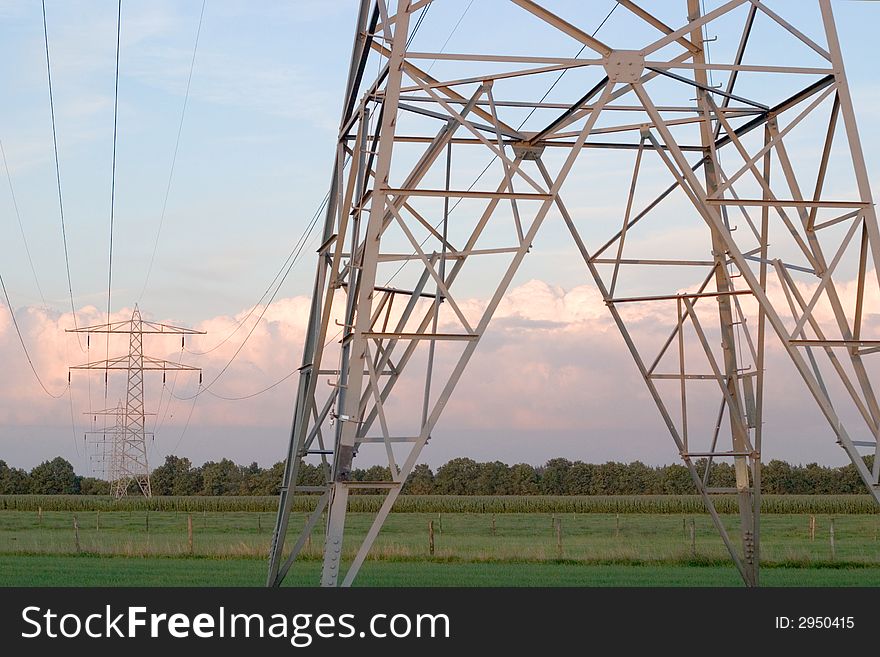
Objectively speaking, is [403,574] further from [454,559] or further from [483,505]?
[483,505]

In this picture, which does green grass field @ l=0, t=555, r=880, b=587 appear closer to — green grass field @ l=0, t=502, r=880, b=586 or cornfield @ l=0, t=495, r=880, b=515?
green grass field @ l=0, t=502, r=880, b=586

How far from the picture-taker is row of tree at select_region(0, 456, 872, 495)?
317 feet

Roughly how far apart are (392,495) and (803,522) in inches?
2024

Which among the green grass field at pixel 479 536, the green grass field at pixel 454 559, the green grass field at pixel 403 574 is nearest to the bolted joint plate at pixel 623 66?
the green grass field at pixel 403 574

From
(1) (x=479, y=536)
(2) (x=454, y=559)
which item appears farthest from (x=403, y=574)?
(1) (x=479, y=536)

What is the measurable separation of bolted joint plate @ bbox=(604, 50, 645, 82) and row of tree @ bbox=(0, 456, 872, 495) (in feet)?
268

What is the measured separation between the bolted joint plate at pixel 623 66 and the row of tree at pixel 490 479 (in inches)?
3219

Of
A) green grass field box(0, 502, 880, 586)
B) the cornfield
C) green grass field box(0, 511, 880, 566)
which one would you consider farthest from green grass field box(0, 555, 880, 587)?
the cornfield

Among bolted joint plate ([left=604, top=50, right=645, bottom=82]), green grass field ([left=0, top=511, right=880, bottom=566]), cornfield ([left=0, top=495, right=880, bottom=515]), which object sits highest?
bolted joint plate ([left=604, top=50, right=645, bottom=82])

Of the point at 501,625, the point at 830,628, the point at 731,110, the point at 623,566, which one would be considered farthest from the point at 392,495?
the point at 623,566

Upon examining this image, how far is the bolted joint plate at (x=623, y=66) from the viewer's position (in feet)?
54.6

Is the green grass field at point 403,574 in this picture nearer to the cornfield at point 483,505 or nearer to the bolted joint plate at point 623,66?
the bolted joint plate at point 623,66

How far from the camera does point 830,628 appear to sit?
12.1 metres

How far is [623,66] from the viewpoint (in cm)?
1666
